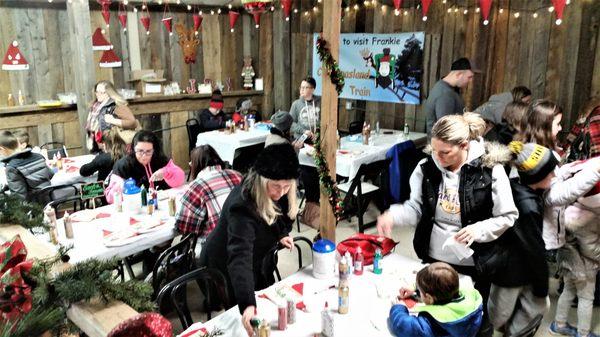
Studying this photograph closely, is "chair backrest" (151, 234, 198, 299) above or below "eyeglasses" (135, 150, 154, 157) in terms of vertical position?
below

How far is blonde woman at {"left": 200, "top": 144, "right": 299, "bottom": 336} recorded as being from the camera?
2346 mm

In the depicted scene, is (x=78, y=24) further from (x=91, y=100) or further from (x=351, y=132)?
(x=351, y=132)

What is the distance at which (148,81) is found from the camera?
745 cm

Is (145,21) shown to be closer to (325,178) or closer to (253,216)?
(325,178)

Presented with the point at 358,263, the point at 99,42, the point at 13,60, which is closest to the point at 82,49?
the point at 99,42

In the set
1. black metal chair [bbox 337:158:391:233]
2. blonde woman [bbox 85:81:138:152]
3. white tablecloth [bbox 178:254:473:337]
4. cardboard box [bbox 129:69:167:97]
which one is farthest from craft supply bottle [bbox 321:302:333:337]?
cardboard box [bbox 129:69:167:97]

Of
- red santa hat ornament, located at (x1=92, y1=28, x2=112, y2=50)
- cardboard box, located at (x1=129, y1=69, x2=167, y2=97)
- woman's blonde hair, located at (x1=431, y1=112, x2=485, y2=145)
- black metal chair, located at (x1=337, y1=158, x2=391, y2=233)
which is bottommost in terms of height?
black metal chair, located at (x1=337, y1=158, x2=391, y2=233)

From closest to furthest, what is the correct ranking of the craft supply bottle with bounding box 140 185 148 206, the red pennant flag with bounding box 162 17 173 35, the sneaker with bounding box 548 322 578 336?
the sneaker with bounding box 548 322 578 336
the craft supply bottle with bounding box 140 185 148 206
the red pennant flag with bounding box 162 17 173 35

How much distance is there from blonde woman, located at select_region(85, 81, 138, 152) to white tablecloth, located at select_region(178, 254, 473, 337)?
12.5ft

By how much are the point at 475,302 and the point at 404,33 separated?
5.85 m

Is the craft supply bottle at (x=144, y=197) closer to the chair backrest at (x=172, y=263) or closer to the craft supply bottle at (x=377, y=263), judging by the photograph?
the chair backrest at (x=172, y=263)

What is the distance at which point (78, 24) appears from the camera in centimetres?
610

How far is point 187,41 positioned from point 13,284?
24.1ft

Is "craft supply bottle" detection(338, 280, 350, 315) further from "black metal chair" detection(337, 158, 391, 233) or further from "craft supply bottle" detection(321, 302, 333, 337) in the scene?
"black metal chair" detection(337, 158, 391, 233)
